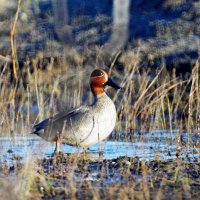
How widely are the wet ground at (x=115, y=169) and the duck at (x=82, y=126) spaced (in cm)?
19

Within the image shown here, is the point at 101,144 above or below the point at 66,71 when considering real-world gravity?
below

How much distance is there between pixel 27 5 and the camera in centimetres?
1814

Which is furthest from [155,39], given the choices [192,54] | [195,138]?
[195,138]

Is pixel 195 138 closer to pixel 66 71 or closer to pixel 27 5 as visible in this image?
pixel 66 71

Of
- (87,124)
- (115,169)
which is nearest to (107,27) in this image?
(87,124)

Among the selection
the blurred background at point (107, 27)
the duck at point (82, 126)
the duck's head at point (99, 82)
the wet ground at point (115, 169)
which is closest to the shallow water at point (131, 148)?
the wet ground at point (115, 169)

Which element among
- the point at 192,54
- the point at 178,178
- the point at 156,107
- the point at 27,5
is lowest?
the point at 178,178

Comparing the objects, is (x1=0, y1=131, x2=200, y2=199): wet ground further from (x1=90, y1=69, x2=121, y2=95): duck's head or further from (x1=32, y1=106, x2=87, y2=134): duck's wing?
(x1=90, y1=69, x2=121, y2=95): duck's head

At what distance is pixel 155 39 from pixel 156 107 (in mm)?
5791

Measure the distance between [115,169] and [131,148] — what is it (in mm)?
1757

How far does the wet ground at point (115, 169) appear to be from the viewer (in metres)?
6.63

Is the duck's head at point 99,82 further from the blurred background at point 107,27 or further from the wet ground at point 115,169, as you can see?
the blurred background at point 107,27

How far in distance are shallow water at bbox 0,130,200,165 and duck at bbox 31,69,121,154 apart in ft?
0.45

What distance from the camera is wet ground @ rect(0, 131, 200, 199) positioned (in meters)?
6.63
